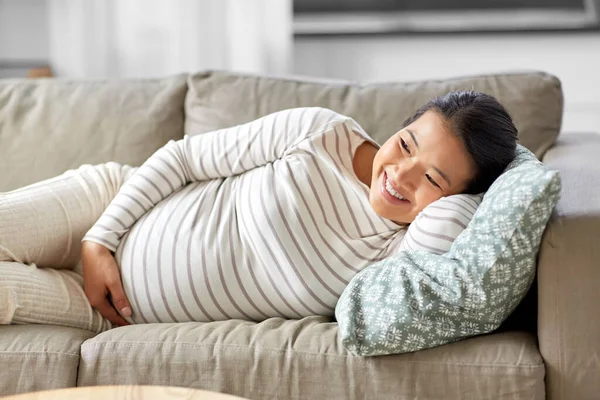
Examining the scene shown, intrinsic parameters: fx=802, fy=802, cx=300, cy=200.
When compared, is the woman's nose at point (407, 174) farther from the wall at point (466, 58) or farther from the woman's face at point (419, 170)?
the wall at point (466, 58)

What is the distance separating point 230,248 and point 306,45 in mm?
1312

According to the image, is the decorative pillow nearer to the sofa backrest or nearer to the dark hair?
the dark hair

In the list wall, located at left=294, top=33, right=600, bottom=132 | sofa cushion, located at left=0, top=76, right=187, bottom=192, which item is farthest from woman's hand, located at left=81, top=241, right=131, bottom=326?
wall, located at left=294, top=33, right=600, bottom=132

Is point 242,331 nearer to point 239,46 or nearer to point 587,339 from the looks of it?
point 587,339

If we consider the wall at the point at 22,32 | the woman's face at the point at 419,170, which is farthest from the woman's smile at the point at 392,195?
the wall at the point at 22,32

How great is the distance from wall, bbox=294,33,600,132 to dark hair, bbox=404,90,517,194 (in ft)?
3.72

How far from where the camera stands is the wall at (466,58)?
2574 millimetres

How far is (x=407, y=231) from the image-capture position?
1469 millimetres

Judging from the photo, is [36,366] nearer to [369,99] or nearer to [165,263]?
[165,263]

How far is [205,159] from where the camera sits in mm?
1691

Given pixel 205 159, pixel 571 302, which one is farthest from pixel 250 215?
pixel 571 302

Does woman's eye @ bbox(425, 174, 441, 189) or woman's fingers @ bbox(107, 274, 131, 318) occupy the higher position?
woman's eye @ bbox(425, 174, 441, 189)

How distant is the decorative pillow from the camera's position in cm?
136

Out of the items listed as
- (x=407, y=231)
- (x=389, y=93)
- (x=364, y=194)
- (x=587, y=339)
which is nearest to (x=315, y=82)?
(x=389, y=93)
